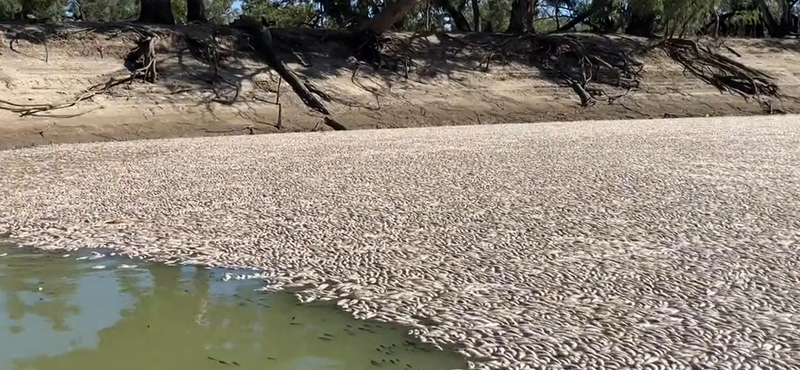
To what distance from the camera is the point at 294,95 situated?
20.1m

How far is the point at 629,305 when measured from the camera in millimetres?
5250

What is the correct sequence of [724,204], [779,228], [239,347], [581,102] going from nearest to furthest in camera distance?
1. [239,347]
2. [779,228]
3. [724,204]
4. [581,102]

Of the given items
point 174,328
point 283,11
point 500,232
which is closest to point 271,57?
point 283,11

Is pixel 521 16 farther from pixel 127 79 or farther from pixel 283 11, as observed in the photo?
pixel 127 79

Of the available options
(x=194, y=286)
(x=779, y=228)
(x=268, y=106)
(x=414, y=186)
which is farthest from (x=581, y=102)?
(x=194, y=286)

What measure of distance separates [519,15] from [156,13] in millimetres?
10631

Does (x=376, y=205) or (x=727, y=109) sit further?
(x=727, y=109)

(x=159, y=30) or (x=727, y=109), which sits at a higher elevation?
(x=159, y=30)

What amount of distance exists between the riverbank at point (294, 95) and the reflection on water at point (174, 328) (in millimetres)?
11106

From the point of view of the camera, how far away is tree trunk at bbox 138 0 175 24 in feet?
73.3

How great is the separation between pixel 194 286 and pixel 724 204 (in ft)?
16.4

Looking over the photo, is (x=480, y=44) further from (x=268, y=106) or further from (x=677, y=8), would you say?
(x=268, y=106)

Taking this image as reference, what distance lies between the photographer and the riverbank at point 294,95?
17609mm

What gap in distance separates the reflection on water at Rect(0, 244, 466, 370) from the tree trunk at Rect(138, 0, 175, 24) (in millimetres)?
16743
